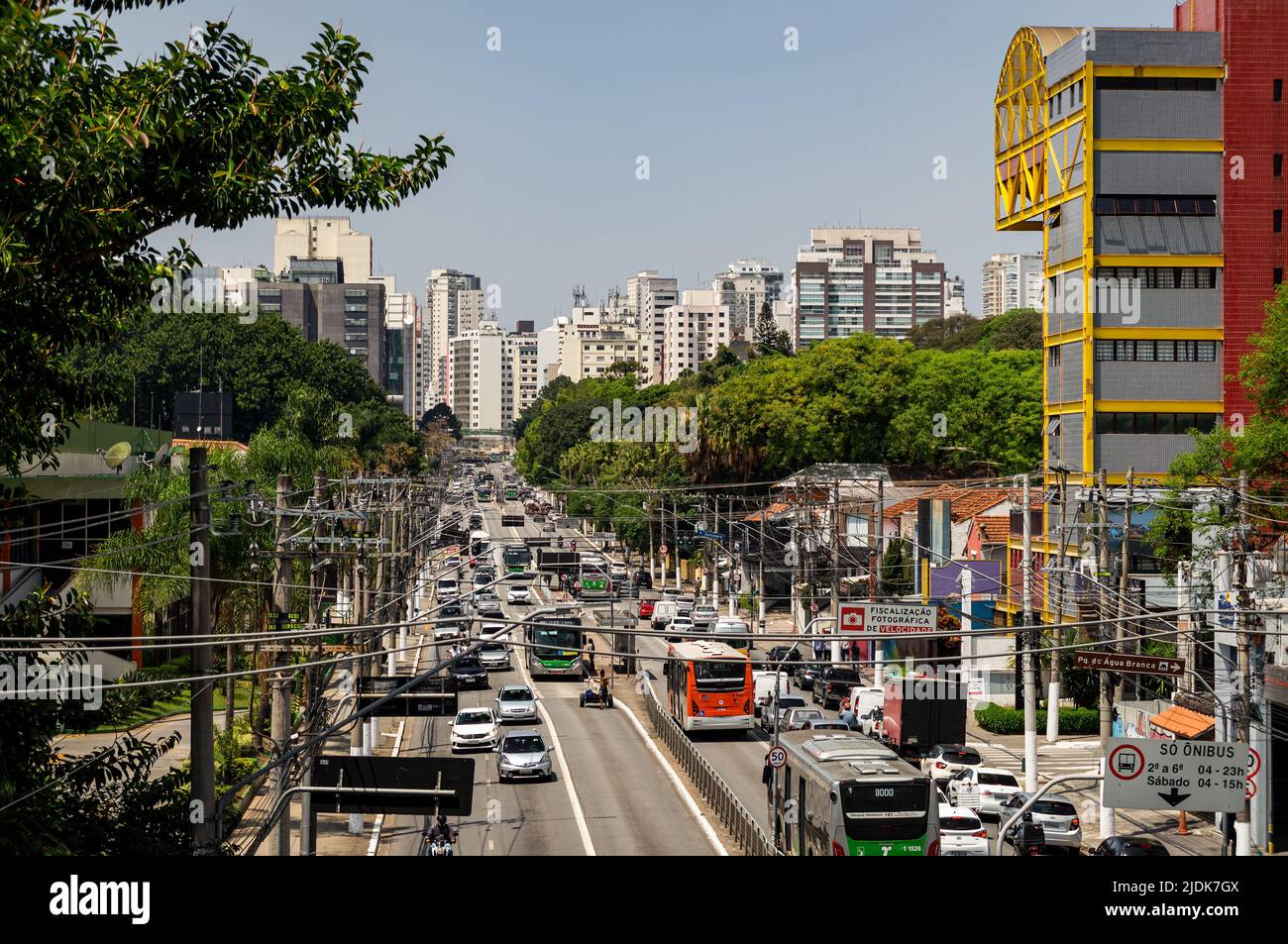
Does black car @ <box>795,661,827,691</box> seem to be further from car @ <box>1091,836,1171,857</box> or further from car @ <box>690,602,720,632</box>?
car @ <box>1091,836,1171,857</box>

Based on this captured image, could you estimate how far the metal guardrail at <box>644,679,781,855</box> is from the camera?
96.8ft

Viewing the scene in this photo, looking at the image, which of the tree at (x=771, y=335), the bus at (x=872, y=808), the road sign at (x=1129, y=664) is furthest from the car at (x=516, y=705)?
the tree at (x=771, y=335)

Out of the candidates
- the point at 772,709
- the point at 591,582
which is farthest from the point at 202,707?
the point at 591,582

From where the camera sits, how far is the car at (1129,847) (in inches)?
1125

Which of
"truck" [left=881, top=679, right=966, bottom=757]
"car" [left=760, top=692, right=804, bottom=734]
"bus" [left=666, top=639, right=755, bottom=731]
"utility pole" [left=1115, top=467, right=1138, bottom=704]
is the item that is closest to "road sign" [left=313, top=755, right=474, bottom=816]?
"utility pole" [left=1115, top=467, right=1138, bottom=704]

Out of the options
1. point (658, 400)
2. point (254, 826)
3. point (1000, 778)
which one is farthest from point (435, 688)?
point (658, 400)

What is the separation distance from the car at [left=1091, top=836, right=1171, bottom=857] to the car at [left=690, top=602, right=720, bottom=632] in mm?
34694

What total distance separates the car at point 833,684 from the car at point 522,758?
647 inches

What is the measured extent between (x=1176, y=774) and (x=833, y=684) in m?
30.2

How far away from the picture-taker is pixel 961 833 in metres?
30.9

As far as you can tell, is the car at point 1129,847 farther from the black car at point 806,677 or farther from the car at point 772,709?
the black car at point 806,677

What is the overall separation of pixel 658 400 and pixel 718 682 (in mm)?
111476

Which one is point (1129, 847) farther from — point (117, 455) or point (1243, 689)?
point (117, 455)

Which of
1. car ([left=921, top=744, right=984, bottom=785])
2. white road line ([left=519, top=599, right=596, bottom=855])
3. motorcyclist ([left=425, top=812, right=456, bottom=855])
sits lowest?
white road line ([left=519, top=599, right=596, bottom=855])
